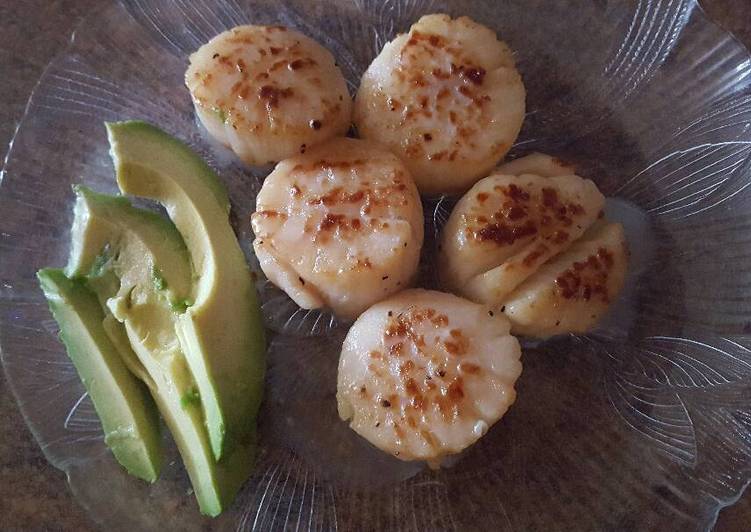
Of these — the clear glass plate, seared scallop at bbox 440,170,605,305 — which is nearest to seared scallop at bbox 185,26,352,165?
the clear glass plate

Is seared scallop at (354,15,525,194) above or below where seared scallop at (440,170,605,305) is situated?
above

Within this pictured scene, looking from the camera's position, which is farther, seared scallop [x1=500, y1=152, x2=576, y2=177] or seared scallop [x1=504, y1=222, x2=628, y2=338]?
seared scallop [x1=500, y1=152, x2=576, y2=177]

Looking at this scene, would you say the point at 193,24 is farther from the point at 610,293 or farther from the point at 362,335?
the point at 610,293

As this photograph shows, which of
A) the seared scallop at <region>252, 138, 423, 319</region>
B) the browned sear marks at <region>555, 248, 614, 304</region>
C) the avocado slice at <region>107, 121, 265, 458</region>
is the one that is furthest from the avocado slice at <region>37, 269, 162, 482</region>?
the browned sear marks at <region>555, 248, 614, 304</region>

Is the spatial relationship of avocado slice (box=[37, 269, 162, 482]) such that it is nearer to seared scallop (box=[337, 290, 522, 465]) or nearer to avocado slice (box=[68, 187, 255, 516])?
avocado slice (box=[68, 187, 255, 516])

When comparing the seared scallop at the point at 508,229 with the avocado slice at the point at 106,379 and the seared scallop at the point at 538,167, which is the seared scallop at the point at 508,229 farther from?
the avocado slice at the point at 106,379

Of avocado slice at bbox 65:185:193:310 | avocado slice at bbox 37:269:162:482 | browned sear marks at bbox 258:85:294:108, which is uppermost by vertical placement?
browned sear marks at bbox 258:85:294:108

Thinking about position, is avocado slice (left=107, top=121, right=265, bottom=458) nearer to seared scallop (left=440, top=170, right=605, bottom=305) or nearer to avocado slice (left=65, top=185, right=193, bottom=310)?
avocado slice (left=65, top=185, right=193, bottom=310)
